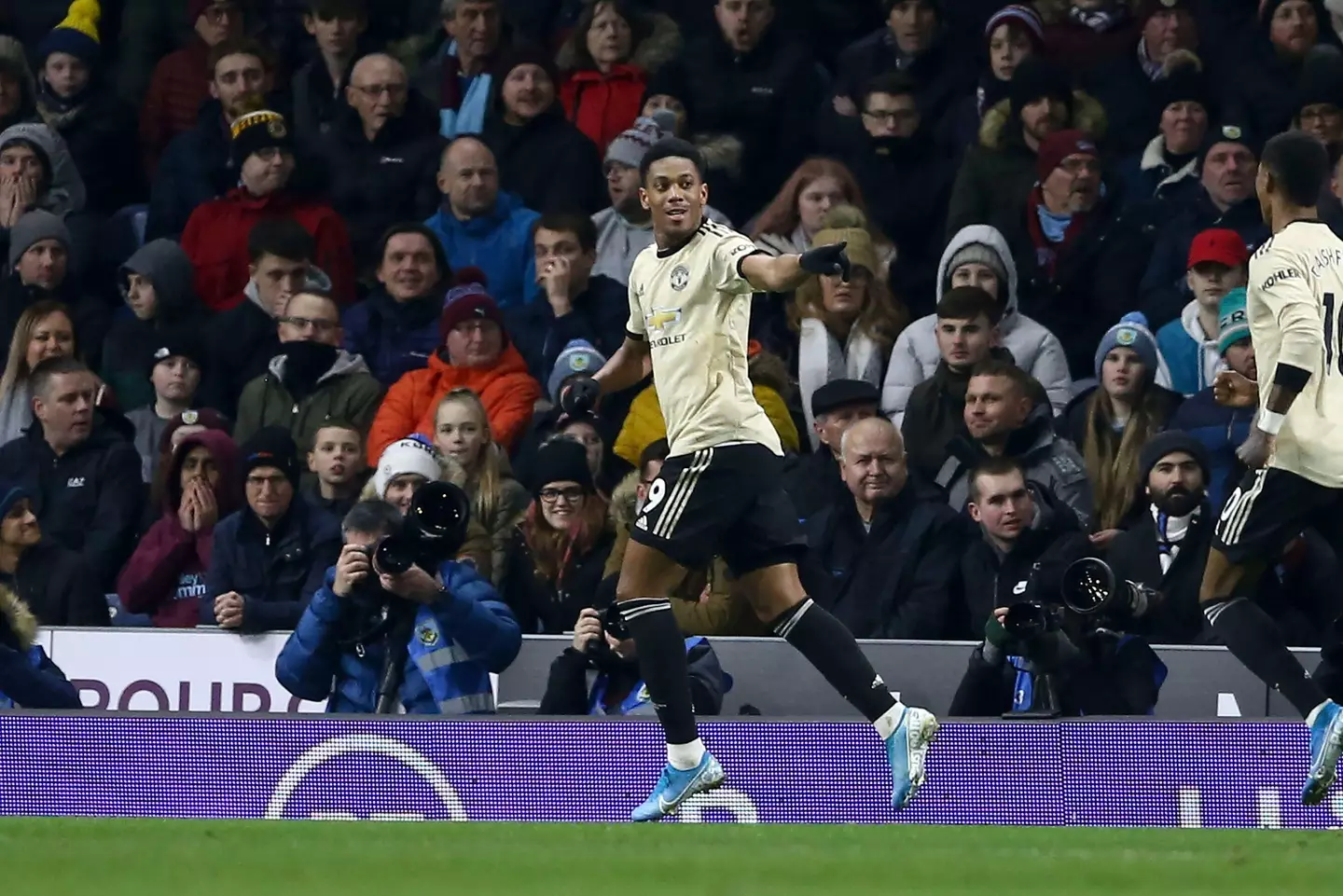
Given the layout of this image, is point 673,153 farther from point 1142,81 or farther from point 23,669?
point 1142,81

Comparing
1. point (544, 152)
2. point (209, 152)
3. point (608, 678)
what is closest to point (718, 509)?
point (608, 678)

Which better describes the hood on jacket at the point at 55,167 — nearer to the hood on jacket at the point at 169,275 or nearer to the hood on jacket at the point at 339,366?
the hood on jacket at the point at 169,275

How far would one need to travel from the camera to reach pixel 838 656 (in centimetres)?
738

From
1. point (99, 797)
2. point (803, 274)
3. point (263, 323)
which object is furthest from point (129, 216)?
point (803, 274)

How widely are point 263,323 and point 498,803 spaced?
4322mm

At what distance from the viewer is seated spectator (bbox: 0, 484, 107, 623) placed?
10.4 m

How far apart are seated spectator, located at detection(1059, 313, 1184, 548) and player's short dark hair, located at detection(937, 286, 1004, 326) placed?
53 cm

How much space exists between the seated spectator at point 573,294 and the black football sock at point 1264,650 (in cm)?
442

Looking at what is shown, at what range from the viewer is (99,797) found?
29.5ft

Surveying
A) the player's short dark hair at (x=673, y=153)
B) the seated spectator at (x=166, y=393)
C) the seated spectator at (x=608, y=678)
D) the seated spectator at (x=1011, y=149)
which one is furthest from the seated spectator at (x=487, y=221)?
the player's short dark hair at (x=673, y=153)

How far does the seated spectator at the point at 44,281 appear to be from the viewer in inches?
503

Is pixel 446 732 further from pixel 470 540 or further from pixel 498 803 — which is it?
pixel 470 540

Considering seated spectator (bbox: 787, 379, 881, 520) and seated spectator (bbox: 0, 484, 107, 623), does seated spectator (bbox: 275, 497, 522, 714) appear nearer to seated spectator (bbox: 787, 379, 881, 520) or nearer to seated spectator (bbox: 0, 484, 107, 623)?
seated spectator (bbox: 0, 484, 107, 623)

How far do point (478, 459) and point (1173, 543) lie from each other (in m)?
3.00
